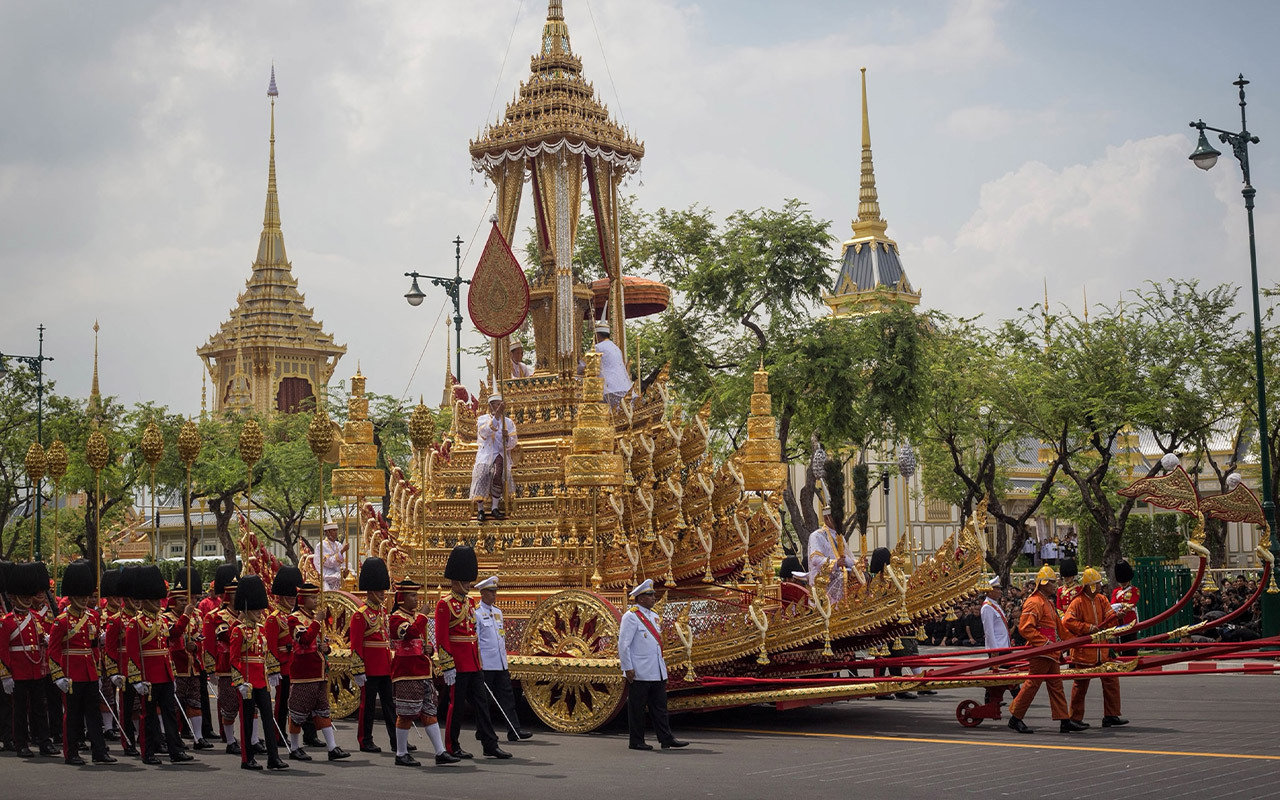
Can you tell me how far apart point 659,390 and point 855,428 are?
1180 cm

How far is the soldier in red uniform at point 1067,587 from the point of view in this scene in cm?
1473

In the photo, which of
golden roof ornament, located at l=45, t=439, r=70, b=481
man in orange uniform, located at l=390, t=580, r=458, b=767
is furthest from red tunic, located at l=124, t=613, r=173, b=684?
golden roof ornament, located at l=45, t=439, r=70, b=481

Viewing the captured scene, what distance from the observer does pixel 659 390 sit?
16.9 metres

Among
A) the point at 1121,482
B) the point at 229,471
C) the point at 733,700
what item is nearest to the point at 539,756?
the point at 733,700

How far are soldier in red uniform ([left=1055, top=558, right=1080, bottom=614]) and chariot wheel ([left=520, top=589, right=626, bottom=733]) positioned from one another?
15.1 feet

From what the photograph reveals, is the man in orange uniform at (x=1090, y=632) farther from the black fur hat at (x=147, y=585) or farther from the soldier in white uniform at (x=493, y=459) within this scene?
the black fur hat at (x=147, y=585)

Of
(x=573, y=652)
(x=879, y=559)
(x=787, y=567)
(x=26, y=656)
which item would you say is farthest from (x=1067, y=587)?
(x=26, y=656)

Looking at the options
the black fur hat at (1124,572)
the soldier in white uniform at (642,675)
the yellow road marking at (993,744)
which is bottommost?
the yellow road marking at (993,744)

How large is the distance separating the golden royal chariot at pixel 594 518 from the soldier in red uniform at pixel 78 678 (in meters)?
3.41

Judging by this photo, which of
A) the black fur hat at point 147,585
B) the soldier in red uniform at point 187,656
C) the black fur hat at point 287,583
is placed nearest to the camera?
the black fur hat at point 147,585

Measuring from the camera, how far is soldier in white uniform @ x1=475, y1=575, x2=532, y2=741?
1384cm

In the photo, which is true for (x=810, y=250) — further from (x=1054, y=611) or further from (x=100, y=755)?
(x=100, y=755)

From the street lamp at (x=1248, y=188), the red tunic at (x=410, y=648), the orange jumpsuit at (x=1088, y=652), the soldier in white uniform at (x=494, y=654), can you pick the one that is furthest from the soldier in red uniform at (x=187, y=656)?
the street lamp at (x=1248, y=188)

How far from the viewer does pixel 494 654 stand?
1388 centimetres
